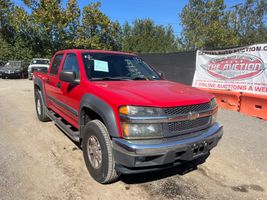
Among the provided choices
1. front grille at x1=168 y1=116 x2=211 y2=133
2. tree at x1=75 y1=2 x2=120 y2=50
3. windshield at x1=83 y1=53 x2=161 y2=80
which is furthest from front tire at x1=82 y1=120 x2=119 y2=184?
tree at x1=75 y1=2 x2=120 y2=50

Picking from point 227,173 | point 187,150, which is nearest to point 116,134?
point 187,150

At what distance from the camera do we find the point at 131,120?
295 centimetres

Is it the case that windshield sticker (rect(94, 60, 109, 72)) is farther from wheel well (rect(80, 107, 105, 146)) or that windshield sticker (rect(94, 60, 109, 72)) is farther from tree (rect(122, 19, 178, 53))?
tree (rect(122, 19, 178, 53))

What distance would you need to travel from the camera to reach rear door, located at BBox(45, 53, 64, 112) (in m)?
5.17

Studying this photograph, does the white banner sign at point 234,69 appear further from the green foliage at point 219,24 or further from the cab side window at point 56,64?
the green foliage at point 219,24

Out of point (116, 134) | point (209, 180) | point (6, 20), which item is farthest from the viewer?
point (6, 20)

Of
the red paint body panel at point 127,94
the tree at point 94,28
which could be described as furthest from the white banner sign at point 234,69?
the tree at point 94,28

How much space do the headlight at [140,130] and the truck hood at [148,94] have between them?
0.25 meters

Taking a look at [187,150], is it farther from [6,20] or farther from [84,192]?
[6,20]

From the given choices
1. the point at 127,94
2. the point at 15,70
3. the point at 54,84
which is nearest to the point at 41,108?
the point at 54,84

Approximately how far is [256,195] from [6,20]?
29725mm

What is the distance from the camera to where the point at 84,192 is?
3334mm

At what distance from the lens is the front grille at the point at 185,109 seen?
3.07 meters

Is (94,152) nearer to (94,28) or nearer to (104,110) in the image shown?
(104,110)
